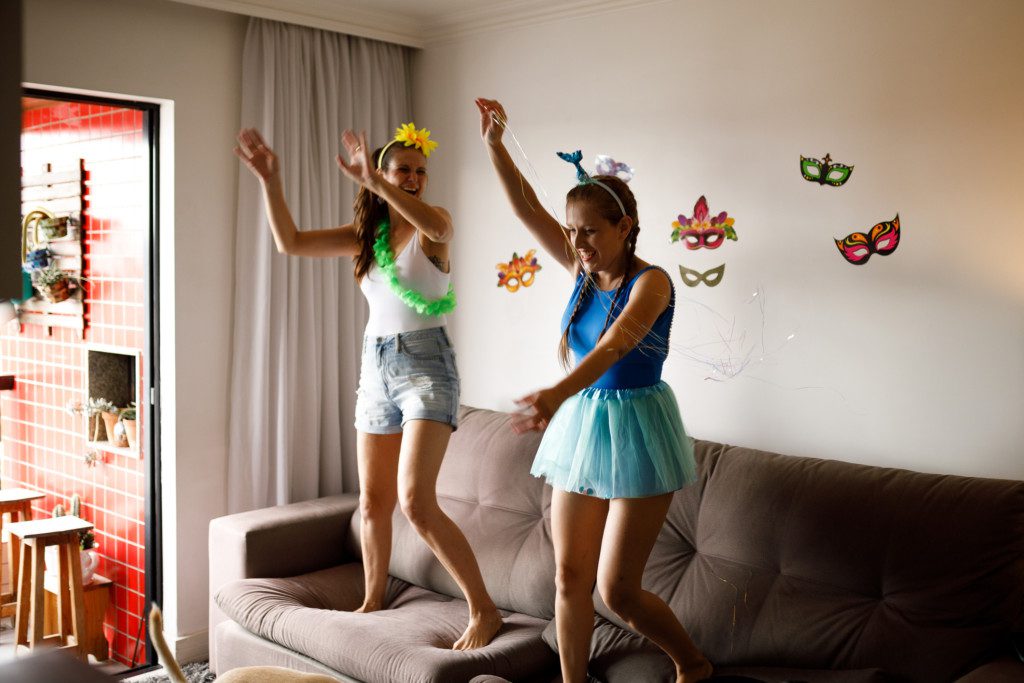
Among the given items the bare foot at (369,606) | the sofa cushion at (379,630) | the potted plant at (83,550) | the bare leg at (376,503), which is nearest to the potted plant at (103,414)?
the potted plant at (83,550)

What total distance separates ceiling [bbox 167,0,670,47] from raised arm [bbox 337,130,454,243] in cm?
118

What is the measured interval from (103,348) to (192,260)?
587mm

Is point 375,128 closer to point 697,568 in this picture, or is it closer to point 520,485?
point 520,485

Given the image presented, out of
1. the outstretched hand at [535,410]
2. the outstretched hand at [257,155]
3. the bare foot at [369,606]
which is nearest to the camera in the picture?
the outstretched hand at [535,410]

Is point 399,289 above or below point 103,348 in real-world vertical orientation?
above

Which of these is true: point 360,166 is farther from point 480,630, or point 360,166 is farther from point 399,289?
point 480,630

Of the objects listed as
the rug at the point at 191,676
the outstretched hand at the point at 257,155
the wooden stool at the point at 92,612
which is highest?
the outstretched hand at the point at 257,155

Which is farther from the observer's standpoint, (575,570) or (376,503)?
(376,503)

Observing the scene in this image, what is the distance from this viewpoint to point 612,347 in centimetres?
214

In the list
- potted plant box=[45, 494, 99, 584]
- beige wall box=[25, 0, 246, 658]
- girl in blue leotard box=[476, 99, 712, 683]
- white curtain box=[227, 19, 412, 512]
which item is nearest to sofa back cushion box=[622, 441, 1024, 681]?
girl in blue leotard box=[476, 99, 712, 683]

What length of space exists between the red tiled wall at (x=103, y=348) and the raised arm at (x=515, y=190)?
1680 mm

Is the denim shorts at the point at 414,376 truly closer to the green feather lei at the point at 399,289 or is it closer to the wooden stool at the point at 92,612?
the green feather lei at the point at 399,289

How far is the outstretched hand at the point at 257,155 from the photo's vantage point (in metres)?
2.63

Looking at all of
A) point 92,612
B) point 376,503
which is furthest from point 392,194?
point 92,612
